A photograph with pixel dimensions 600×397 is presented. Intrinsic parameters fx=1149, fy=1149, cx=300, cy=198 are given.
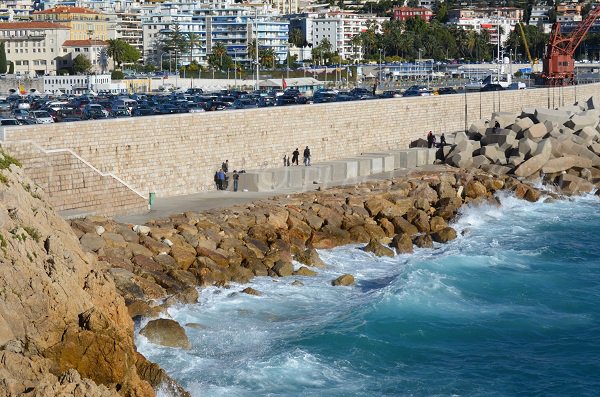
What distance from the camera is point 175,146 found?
2772cm

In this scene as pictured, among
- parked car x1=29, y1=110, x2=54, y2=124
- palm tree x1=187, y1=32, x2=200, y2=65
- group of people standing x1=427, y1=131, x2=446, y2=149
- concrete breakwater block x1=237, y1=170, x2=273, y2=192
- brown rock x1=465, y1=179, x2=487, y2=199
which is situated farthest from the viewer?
palm tree x1=187, y1=32, x2=200, y2=65

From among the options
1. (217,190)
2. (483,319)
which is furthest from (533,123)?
(483,319)

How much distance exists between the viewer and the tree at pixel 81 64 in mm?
104312

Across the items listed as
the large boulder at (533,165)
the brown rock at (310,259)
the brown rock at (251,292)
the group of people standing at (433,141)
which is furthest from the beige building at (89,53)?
the brown rock at (251,292)

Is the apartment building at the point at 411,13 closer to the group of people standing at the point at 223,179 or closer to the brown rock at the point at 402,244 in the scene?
the group of people standing at the point at 223,179

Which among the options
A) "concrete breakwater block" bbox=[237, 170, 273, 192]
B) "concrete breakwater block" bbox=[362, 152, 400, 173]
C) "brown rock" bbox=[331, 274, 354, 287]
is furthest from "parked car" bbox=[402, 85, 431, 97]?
"brown rock" bbox=[331, 274, 354, 287]

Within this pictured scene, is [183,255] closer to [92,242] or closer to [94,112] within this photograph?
[92,242]

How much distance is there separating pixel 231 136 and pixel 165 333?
12.9 meters

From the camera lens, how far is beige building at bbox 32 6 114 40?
390 feet

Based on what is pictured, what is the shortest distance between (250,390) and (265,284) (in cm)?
535

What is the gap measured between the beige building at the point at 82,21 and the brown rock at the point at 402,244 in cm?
9612

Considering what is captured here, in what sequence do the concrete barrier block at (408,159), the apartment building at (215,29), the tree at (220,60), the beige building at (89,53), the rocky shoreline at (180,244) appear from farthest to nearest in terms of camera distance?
the apartment building at (215,29) < the tree at (220,60) < the beige building at (89,53) < the concrete barrier block at (408,159) < the rocky shoreline at (180,244)

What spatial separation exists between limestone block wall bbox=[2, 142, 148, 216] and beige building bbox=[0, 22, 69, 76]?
3332 inches

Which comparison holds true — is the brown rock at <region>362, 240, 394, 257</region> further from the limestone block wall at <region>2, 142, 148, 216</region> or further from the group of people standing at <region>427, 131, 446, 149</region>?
the group of people standing at <region>427, 131, 446, 149</region>
